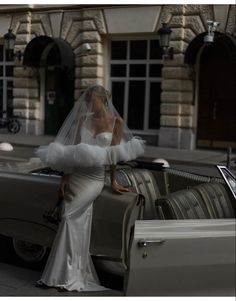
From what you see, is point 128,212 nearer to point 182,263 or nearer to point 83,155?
point 83,155

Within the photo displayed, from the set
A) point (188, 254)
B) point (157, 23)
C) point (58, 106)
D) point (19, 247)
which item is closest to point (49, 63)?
point (58, 106)

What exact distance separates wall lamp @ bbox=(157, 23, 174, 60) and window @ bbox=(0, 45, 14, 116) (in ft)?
25.1

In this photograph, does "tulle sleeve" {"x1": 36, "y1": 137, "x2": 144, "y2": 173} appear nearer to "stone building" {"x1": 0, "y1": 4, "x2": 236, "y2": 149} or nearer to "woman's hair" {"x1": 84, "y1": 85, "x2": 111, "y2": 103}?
"woman's hair" {"x1": 84, "y1": 85, "x2": 111, "y2": 103}

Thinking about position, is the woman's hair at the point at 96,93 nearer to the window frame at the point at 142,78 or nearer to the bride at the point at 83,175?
the bride at the point at 83,175

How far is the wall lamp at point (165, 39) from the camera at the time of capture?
16156 mm

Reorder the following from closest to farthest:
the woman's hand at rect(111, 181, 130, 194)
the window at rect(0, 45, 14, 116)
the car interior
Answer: the car interior < the woman's hand at rect(111, 181, 130, 194) < the window at rect(0, 45, 14, 116)

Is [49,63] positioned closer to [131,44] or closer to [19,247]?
[131,44]

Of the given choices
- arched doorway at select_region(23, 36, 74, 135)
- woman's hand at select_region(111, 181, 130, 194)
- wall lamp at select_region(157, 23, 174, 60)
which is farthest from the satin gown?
arched doorway at select_region(23, 36, 74, 135)

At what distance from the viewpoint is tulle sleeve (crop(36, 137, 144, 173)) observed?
12.8ft

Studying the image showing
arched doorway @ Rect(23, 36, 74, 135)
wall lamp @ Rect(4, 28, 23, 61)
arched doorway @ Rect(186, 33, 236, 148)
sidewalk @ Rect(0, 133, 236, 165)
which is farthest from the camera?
wall lamp @ Rect(4, 28, 23, 61)

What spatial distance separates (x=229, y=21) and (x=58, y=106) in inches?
300

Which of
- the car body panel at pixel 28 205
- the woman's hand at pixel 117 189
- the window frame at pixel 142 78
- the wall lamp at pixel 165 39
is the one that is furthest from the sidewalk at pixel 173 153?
the woman's hand at pixel 117 189

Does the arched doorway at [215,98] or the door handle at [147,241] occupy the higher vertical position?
the arched doorway at [215,98]

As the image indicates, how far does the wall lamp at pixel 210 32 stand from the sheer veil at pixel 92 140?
1167cm
